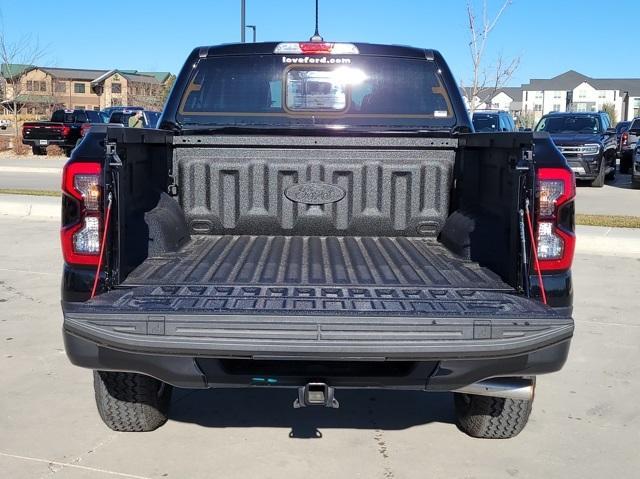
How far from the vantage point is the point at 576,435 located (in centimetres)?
412

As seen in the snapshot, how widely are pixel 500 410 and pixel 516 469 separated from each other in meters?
0.31

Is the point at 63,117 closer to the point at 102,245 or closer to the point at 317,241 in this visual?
the point at 317,241

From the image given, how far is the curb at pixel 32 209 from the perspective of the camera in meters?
12.3

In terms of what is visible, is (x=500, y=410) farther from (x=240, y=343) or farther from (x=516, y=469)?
(x=240, y=343)

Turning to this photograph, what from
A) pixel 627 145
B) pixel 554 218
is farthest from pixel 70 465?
pixel 627 145

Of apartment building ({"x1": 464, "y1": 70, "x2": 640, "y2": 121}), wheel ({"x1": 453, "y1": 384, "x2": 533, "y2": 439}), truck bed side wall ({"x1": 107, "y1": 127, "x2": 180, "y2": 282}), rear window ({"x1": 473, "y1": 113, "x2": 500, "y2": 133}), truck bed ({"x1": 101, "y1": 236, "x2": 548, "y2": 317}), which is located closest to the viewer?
truck bed ({"x1": 101, "y1": 236, "x2": 548, "y2": 317})

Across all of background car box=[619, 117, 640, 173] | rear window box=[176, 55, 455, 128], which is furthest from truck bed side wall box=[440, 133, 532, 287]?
background car box=[619, 117, 640, 173]

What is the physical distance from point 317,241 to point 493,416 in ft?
4.45

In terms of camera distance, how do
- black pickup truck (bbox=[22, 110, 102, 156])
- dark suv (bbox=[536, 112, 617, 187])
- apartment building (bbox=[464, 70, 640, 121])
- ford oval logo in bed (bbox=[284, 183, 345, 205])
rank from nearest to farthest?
ford oval logo in bed (bbox=[284, 183, 345, 205]) → dark suv (bbox=[536, 112, 617, 187]) → black pickup truck (bbox=[22, 110, 102, 156]) → apartment building (bbox=[464, 70, 640, 121])

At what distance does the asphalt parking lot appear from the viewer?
144 inches

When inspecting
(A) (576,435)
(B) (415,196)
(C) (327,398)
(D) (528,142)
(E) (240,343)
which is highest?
(D) (528,142)

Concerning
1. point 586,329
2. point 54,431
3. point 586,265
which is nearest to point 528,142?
point 54,431

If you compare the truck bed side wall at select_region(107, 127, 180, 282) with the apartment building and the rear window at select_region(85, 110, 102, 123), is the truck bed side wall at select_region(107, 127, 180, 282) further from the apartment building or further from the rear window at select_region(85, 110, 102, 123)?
the apartment building

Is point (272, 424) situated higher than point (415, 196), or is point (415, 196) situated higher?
point (415, 196)
